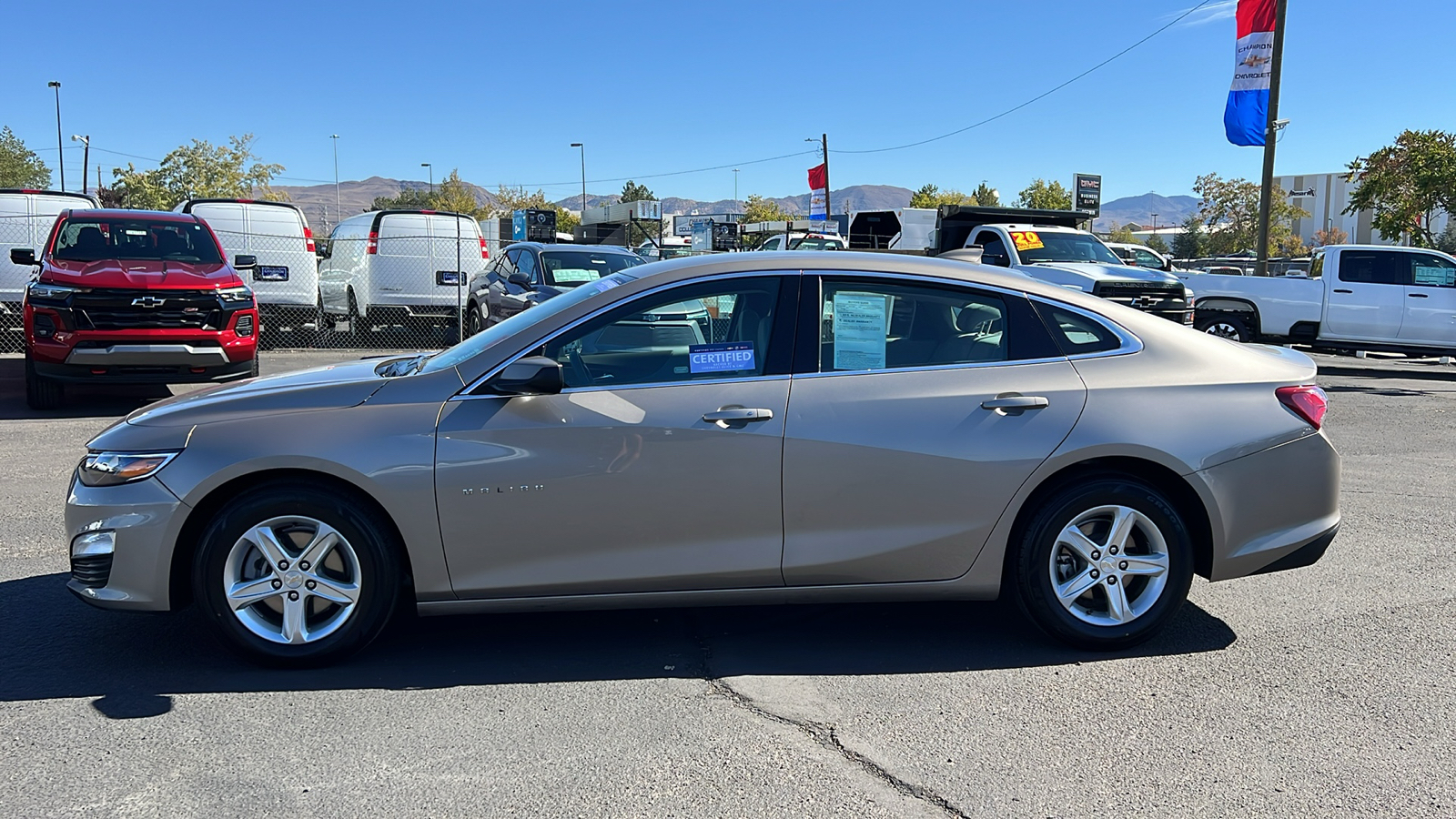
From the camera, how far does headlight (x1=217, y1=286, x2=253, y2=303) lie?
413 inches

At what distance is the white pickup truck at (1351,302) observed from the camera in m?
16.2

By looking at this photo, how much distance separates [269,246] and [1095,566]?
14.8m

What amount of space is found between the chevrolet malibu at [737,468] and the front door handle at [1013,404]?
0.02 m

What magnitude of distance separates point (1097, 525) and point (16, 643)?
4.41m

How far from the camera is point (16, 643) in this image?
4445 millimetres

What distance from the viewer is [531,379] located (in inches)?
160

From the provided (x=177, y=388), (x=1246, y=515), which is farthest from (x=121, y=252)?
(x=1246, y=515)

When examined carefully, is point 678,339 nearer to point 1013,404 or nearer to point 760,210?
point 1013,404

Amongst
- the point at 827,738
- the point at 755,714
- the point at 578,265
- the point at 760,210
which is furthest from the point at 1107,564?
the point at 760,210

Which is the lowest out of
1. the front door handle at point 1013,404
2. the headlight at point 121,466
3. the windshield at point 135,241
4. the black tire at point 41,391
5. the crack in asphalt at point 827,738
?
the crack in asphalt at point 827,738

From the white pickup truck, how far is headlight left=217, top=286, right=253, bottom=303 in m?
14.1

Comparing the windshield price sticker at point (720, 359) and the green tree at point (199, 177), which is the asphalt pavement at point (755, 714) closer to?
the windshield price sticker at point (720, 359)

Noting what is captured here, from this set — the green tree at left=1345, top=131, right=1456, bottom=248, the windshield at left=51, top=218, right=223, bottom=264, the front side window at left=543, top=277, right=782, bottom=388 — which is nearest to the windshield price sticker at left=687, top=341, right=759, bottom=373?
the front side window at left=543, top=277, right=782, bottom=388


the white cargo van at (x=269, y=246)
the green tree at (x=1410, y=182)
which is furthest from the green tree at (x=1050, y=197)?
the white cargo van at (x=269, y=246)
